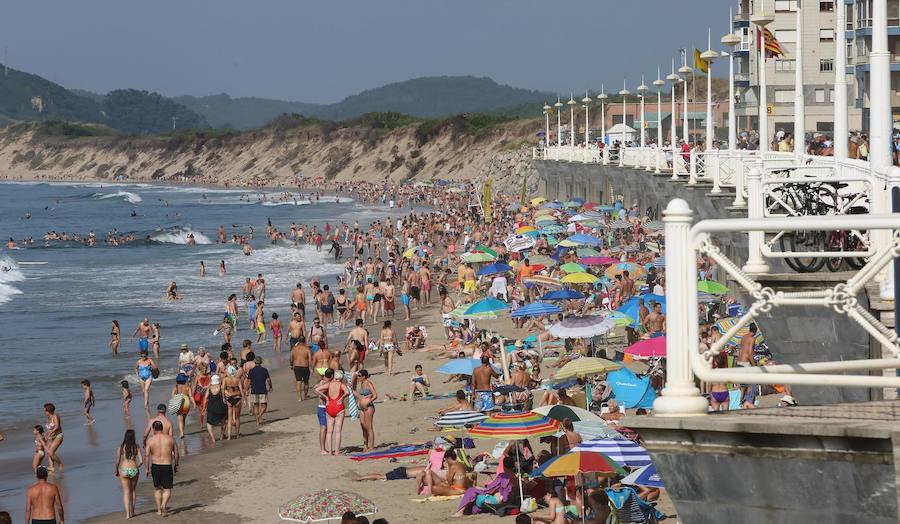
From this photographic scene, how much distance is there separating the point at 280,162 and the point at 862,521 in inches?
6657

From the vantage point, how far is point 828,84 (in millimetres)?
67062

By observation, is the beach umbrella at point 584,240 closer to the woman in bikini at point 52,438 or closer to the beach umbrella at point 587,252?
the beach umbrella at point 587,252

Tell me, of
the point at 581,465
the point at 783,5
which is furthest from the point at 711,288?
the point at 783,5

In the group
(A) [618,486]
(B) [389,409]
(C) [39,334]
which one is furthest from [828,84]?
(A) [618,486]

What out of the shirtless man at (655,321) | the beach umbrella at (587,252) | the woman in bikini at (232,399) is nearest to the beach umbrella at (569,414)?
the shirtless man at (655,321)

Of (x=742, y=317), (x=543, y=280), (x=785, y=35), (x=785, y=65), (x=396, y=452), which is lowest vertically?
(x=396, y=452)

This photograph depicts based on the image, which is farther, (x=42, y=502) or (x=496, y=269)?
(x=496, y=269)

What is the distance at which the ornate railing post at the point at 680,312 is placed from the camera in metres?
4.98

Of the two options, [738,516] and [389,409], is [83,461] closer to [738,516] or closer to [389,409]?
[389,409]

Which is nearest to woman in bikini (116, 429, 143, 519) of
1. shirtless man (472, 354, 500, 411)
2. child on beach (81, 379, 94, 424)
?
shirtless man (472, 354, 500, 411)

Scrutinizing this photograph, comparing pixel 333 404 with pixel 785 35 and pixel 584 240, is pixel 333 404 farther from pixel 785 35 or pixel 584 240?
pixel 785 35

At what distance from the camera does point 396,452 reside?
16844 mm

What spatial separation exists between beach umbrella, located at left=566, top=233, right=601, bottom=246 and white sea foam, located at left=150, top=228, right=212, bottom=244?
40789 millimetres

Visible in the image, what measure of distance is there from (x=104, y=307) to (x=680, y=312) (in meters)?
37.5
